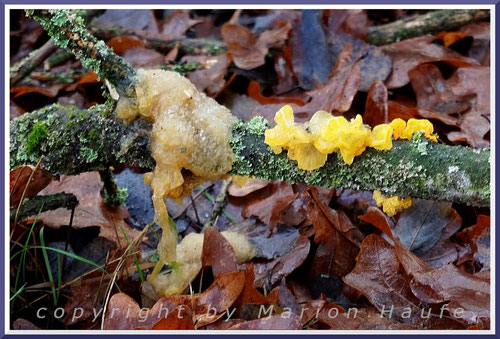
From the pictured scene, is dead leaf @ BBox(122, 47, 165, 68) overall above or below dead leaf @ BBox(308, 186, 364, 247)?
above

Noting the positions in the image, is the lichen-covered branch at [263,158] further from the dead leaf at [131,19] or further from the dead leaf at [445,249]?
the dead leaf at [131,19]

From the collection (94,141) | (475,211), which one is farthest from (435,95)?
(94,141)

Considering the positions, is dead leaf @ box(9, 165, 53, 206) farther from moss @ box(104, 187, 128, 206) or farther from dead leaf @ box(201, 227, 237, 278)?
dead leaf @ box(201, 227, 237, 278)

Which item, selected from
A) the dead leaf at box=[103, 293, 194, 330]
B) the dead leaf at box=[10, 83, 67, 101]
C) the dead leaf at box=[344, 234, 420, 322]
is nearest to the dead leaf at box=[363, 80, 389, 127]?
the dead leaf at box=[344, 234, 420, 322]

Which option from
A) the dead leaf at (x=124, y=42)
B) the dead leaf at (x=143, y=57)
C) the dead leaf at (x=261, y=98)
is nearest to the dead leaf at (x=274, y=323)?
the dead leaf at (x=261, y=98)

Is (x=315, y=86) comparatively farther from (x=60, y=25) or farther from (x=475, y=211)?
(x=60, y=25)
